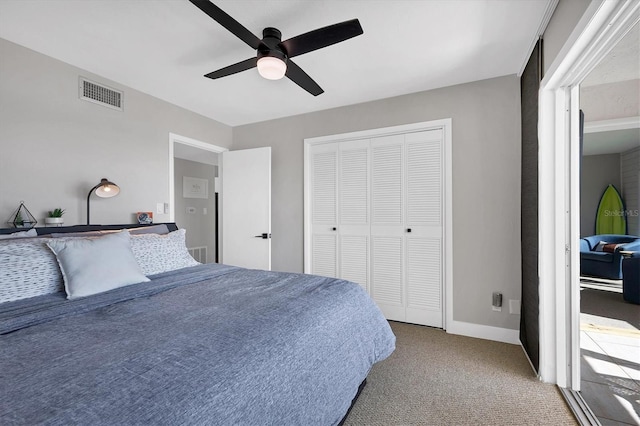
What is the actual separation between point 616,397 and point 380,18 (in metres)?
2.59

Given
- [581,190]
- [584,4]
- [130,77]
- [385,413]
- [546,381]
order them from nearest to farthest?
[584,4] < [385,413] < [581,190] < [546,381] < [130,77]

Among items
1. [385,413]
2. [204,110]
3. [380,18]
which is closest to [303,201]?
[204,110]

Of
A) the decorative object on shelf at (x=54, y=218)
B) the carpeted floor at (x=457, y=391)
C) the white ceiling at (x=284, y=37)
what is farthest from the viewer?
the decorative object on shelf at (x=54, y=218)

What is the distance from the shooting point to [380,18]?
1.87 m

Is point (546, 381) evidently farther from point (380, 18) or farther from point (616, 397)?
point (380, 18)

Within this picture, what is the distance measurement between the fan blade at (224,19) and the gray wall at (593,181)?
204 centimetres

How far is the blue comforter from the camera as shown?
28.6 inches

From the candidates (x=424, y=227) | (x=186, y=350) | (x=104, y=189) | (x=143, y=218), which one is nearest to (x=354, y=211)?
(x=424, y=227)

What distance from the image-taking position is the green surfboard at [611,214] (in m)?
1.39

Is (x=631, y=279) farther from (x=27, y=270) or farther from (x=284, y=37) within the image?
(x=27, y=270)

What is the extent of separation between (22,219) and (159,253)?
3.26 ft

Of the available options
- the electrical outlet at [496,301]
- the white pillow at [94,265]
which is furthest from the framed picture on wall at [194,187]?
the electrical outlet at [496,301]

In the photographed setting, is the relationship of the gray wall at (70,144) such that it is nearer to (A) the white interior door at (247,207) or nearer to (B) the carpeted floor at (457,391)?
(A) the white interior door at (247,207)

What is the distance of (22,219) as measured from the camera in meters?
2.07
